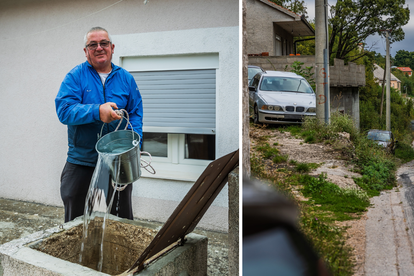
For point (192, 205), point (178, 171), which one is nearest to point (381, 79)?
point (192, 205)

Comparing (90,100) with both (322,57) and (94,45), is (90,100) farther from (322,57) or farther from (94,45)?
(322,57)

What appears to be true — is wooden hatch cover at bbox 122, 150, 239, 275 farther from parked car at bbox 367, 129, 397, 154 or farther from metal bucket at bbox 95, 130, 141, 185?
parked car at bbox 367, 129, 397, 154

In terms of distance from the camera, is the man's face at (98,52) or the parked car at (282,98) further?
the man's face at (98,52)

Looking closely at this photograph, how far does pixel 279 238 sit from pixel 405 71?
2.41 ft

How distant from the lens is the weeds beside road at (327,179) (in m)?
1.16

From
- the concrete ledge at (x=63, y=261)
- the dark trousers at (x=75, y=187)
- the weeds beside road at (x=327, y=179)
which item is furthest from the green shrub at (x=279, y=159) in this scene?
the dark trousers at (x=75, y=187)

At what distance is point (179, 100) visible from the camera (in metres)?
3.10

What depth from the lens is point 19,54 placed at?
3496 millimetres

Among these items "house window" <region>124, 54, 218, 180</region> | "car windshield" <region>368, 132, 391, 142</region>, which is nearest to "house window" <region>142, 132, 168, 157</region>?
"house window" <region>124, 54, 218, 180</region>

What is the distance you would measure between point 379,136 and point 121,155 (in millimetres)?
1104

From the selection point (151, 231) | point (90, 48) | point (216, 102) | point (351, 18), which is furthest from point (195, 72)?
point (351, 18)

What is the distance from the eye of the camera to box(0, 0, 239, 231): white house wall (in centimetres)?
296

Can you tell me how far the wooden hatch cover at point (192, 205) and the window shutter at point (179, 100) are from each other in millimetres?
1496

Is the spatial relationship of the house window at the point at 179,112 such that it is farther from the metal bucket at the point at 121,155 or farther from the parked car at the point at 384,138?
the parked car at the point at 384,138
